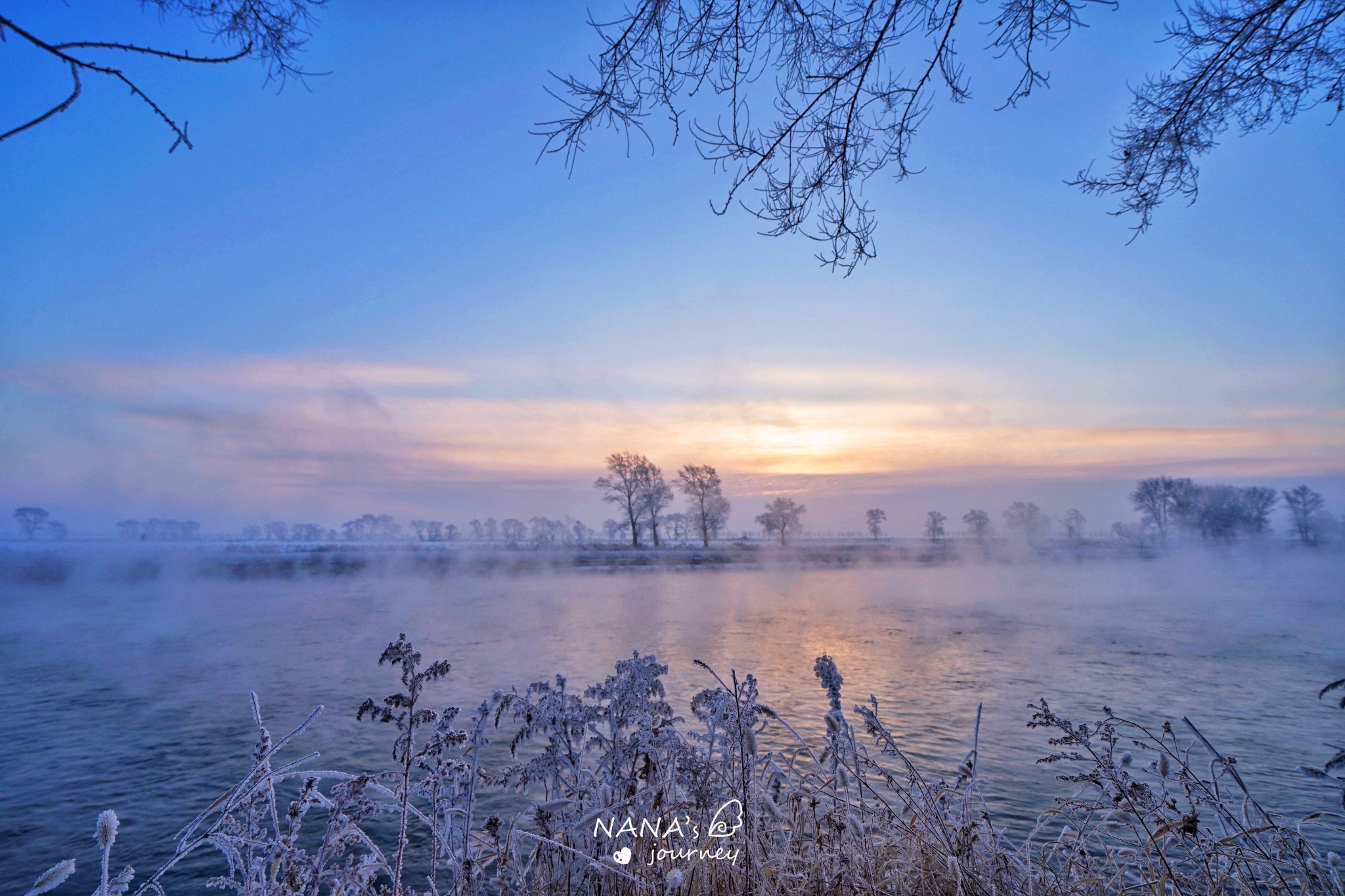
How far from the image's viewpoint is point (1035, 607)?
22.1 m

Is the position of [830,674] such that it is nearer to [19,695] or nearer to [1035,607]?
[19,695]

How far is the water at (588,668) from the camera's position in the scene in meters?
6.46

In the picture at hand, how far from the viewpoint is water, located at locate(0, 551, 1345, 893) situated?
255 inches

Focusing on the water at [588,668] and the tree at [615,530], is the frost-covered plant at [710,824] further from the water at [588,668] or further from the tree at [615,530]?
the tree at [615,530]

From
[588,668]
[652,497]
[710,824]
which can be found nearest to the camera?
[710,824]

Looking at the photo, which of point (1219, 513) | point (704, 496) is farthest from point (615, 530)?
point (1219, 513)

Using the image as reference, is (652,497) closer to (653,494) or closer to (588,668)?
(653,494)

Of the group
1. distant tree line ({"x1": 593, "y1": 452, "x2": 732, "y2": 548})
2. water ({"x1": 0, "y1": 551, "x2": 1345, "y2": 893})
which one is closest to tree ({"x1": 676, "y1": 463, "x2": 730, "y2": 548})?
distant tree line ({"x1": 593, "y1": 452, "x2": 732, "y2": 548})

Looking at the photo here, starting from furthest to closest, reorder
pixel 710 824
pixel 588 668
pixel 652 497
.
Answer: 1. pixel 652 497
2. pixel 588 668
3. pixel 710 824

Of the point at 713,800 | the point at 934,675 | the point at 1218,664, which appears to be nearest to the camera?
the point at 713,800

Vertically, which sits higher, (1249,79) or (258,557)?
(1249,79)

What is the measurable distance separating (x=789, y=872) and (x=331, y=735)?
684cm

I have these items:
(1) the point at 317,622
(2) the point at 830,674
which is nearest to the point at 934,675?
(2) the point at 830,674

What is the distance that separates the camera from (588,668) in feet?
36.1
